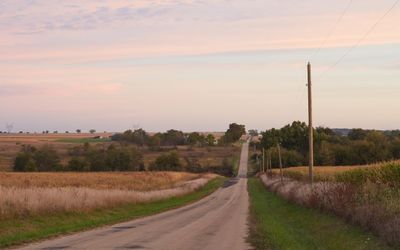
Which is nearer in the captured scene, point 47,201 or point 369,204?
point 369,204

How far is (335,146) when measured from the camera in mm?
115750

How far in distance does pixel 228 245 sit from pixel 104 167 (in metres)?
124

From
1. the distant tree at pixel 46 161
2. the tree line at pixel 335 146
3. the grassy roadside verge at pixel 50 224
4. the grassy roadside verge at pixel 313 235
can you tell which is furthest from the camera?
the distant tree at pixel 46 161

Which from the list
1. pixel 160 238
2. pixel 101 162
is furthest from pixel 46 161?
pixel 160 238

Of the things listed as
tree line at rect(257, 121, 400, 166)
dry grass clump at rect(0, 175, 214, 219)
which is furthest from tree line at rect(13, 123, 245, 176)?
dry grass clump at rect(0, 175, 214, 219)

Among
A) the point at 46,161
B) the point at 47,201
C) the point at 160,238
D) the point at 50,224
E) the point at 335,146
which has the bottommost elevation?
the point at 50,224

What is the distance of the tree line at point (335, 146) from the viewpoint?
A: 91575 mm

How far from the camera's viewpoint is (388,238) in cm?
1468

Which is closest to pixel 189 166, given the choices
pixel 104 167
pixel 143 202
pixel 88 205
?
pixel 104 167

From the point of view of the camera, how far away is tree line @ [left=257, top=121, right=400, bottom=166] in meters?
91.6

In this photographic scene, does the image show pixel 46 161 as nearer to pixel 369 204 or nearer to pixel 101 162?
pixel 101 162

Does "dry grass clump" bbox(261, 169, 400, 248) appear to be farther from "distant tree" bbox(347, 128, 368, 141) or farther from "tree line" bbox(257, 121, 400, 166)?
"distant tree" bbox(347, 128, 368, 141)

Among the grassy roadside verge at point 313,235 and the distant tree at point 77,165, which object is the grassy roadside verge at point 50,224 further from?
the distant tree at point 77,165

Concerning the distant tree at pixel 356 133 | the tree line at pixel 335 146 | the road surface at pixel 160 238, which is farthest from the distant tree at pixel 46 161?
the road surface at pixel 160 238
